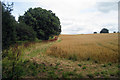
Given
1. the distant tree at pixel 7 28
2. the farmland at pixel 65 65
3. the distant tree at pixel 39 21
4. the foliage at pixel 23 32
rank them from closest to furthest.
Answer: the farmland at pixel 65 65, the distant tree at pixel 7 28, the foliage at pixel 23 32, the distant tree at pixel 39 21

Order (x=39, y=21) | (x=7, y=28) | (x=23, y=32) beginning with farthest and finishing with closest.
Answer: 1. (x=39, y=21)
2. (x=23, y=32)
3. (x=7, y=28)

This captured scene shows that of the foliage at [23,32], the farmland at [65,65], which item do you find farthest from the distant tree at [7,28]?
the foliage at [23,32]

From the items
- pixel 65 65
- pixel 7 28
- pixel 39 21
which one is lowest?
pixel 65 65

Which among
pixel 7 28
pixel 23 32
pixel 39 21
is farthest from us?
pixel 39 21

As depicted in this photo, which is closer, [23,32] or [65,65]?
[65,65]

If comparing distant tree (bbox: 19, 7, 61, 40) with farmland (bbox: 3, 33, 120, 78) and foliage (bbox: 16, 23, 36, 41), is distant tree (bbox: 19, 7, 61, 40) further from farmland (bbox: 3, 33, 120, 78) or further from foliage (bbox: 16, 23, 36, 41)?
farmland (bbox: 3, 33, 120, 78)

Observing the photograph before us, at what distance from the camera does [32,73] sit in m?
5.56

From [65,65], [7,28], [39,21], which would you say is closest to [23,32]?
[39,21]

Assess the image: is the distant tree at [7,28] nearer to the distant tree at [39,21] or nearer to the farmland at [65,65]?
the farmland at [65,65]

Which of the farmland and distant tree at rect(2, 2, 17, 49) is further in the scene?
distant tree at rect(2, 2, 17, 49)

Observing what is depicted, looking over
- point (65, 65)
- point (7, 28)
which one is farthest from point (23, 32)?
point (65, 65)

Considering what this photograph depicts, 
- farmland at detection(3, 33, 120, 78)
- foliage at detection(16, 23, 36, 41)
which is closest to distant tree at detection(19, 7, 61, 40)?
foliage at detection(16, 23, 36, 41)

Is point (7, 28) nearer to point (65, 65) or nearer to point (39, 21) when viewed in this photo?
point (65, 65)

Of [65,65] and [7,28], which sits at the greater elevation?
[7,28]
